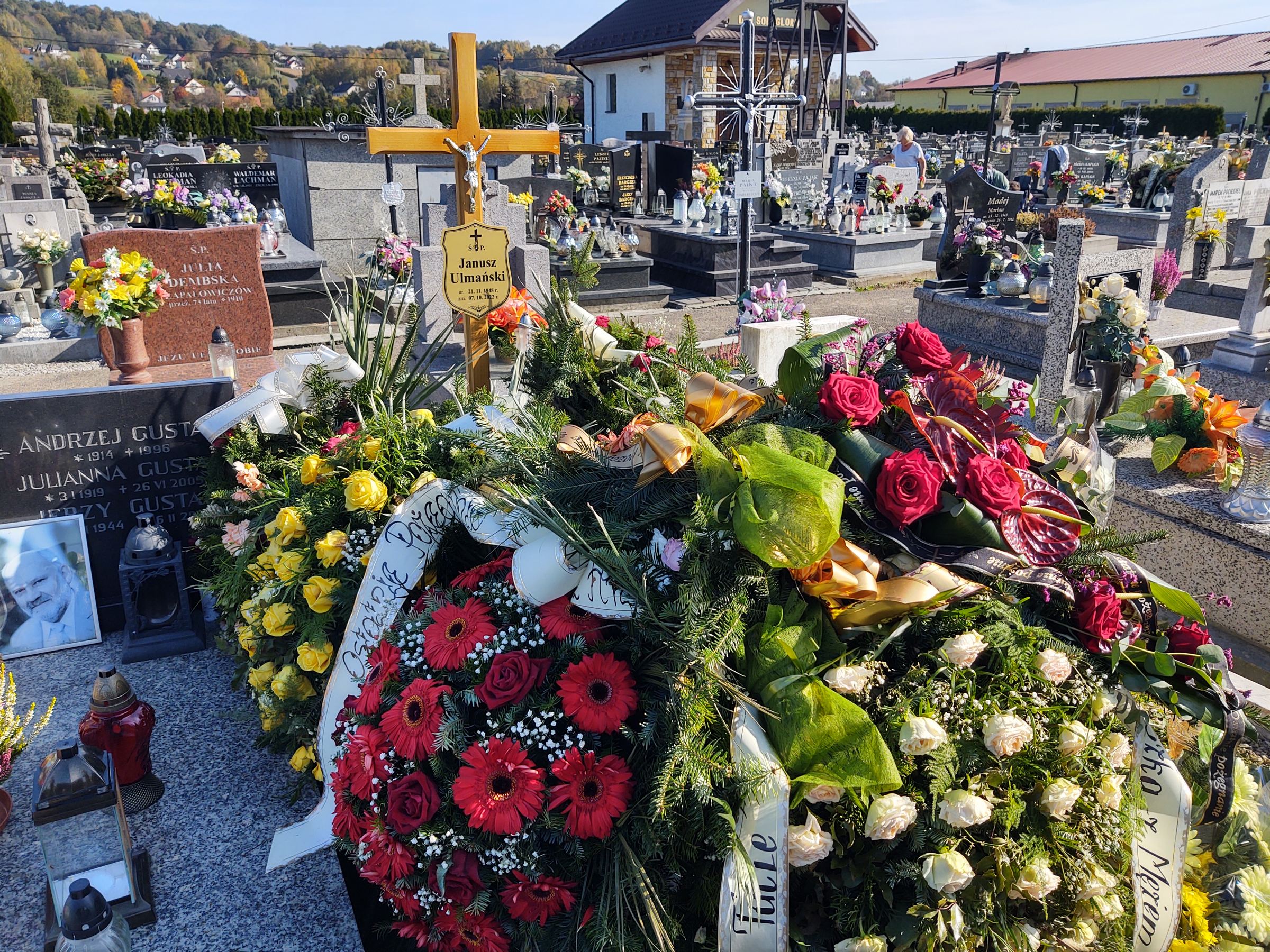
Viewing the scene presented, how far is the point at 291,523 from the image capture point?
266cm

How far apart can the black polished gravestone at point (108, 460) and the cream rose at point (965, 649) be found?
9.92 feet

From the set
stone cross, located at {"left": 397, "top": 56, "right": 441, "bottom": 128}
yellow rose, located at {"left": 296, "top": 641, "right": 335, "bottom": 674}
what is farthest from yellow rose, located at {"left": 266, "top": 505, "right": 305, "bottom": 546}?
stone cross, located at {"left": 397, "top": 56, "right": 441, "bottom": 128}

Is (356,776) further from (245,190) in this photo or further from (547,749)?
(245,190)

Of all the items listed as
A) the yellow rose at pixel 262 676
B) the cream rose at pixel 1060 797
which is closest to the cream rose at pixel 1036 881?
the cream rose at pixel 1060 797

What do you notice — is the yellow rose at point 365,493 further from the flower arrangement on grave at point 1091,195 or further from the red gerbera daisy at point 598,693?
the flower arrangement on grave at point 1091,195

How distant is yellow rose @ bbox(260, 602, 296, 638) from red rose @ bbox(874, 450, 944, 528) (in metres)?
1.80

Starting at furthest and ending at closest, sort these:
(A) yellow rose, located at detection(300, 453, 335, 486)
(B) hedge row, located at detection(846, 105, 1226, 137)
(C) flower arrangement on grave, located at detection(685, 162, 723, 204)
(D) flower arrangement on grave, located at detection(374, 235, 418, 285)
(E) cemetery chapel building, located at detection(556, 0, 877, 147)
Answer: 1. (B) hedge row, located at detection(846, 105, 1226, 137)
2. (E) cemetery chapel building, located at detection(556, 0, 877, 147)
3. (C) flower arrangement on grave, located at detection(685, 162, 723, 204)
4. (D) flower arrangement on grave, located at detection(374, 235, 418, 285)
5. (A) yellow rose, located at detection(300, 453, 335, 486)

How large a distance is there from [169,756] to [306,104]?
39.3 metres

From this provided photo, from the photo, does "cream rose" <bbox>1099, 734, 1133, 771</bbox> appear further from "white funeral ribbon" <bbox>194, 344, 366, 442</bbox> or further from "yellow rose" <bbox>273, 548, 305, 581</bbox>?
"white funeral ribbon" <bbox>194, 344, 366, 442</bbox>

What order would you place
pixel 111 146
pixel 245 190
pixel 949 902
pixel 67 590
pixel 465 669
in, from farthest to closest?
pixel 111 146 < pixel 245 190 < pixel 67 590 < pixel 465 669 < pixel 949 902

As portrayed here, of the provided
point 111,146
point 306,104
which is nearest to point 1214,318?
point 111,146

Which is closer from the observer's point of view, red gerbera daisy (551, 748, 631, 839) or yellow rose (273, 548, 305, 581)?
red gerbera daisy (551, 748, 631, 839)

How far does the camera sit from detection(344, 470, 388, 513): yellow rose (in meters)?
2.52

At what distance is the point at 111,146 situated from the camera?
22.3m
